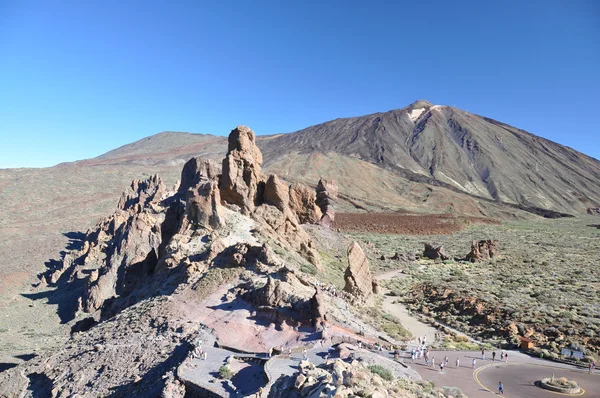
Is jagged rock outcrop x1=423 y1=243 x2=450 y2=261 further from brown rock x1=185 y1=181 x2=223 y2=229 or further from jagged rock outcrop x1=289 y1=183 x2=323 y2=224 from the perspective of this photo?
brown rock x1=185 y1=181 x2=223 y2=229

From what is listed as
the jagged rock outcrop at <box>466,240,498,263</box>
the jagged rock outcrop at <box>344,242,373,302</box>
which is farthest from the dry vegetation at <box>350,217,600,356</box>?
the jagged rock outcrop at <box>344,242,373,302</box>

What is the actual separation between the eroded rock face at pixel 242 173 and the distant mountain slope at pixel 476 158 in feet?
338

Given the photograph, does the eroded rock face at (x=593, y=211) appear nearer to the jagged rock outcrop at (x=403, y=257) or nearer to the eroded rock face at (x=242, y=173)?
the jagged rock outcrop at (x=403, y=257)

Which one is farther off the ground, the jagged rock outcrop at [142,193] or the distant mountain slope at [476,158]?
the distant mountain slope at [476,158]

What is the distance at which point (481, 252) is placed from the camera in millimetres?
47875

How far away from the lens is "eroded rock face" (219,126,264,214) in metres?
30.2

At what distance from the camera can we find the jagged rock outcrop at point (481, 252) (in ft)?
153

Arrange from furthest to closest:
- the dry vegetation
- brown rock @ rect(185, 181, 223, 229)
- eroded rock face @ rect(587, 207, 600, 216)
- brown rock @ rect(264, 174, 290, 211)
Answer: eroded rock face @ rect(587, 207, 600, 216)
brown rock @ rect(264, 174, 290, 211)
brown rock @ rect(185, 181, 223, 229)
the dry vegetation

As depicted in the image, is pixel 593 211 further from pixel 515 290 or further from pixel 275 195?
pixel 275 195

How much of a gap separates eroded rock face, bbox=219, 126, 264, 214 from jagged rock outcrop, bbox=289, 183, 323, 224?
1301 centimetres

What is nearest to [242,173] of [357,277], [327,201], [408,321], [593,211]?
[357,277]

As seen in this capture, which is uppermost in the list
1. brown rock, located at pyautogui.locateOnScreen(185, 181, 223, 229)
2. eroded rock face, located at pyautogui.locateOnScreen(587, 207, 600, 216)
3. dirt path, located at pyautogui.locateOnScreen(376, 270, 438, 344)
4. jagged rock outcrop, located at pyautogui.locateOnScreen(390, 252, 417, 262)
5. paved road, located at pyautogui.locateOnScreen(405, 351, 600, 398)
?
eroded rock face, located at pyautogui.locateOnScreen(587, 207, 600, 216)

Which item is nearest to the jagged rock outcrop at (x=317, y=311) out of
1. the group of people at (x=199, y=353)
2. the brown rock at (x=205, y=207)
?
the group of people at (x=199, y=353)

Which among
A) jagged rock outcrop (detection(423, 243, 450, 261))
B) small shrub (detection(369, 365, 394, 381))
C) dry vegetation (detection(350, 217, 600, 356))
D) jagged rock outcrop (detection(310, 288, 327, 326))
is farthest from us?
jagged rock outcrop (detection(423, 243, 450, 261))
